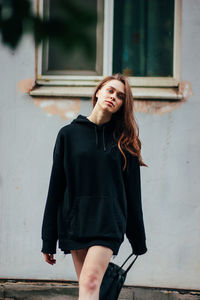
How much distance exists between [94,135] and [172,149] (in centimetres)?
166

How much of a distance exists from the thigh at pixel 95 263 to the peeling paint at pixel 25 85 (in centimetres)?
222

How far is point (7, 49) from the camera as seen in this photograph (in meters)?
1.19

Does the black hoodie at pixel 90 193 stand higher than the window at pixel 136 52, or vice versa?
the window at pixel 136 52

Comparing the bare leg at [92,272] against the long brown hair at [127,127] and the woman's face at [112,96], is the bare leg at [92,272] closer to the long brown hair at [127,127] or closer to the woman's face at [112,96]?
the long brown hair at [127,127]

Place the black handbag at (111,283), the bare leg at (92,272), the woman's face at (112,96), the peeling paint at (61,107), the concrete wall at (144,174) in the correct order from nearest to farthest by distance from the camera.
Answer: the bare leg at (92,272) → the black handbag at (111,283) → the woman's face at (112,96) → the concrete wall at (144,174) → the peeling paint at (61,107)

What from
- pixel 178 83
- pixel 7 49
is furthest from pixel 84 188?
pixel 178 83

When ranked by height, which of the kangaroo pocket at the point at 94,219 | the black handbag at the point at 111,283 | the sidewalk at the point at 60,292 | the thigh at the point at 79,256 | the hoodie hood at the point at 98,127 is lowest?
the sidewalk at the point at 60,292

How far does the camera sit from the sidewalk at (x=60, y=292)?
4.45 meters

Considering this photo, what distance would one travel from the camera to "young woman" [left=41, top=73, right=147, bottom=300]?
9.30 feet

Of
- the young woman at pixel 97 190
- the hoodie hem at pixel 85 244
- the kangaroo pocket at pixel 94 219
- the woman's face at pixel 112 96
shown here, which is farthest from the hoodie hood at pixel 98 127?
the hoodie hem at pixel 85 244

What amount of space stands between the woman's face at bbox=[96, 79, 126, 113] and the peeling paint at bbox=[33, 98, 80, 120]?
147 cm

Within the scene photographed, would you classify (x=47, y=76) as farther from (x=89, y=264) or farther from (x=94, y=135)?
(x=89, y=264)

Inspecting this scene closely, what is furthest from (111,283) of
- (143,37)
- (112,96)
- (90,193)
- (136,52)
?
(143,37)

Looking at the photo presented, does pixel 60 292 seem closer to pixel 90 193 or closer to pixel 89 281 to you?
pixel 89 281
